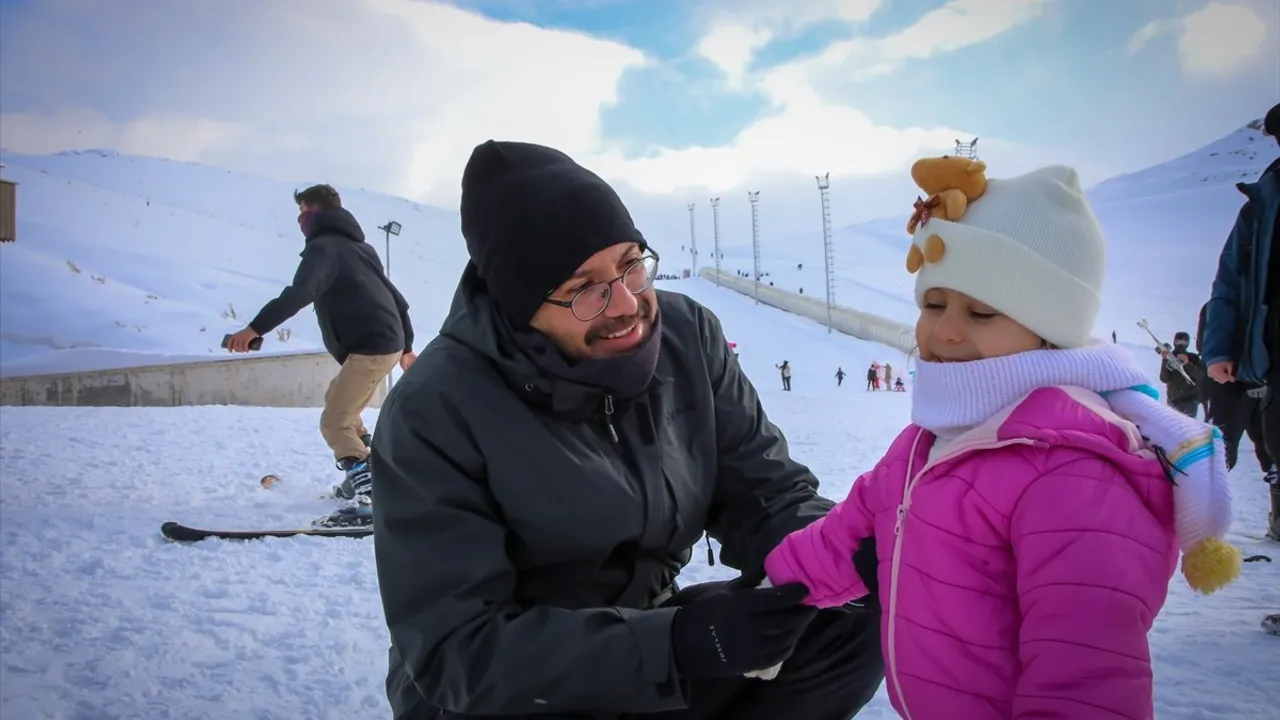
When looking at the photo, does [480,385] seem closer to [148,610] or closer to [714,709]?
[714,709]

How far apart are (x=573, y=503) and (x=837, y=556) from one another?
47 centimetres

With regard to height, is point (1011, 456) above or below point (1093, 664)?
above

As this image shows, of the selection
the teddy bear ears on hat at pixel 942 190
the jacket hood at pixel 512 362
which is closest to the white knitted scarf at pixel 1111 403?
the teddy bear ears on hat at pixel 942 190

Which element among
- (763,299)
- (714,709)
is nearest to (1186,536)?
(714,709)

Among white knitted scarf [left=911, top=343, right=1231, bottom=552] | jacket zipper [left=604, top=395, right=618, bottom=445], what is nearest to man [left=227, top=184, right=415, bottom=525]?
jacket zipper [left=604, top=395, right=618, bottom=445]

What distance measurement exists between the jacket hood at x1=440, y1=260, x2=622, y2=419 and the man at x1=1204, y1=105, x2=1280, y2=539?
6.62 feet

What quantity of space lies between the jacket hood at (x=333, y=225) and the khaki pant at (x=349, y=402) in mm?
662

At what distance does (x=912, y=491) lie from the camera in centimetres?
122

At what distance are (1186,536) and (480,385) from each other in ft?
3.51

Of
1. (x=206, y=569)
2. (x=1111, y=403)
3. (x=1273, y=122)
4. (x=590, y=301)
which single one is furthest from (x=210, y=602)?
(x=1273, y=122)

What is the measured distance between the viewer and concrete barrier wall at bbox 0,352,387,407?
8461 mm

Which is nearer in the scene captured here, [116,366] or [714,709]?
[714,709]

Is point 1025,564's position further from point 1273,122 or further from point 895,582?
point 1273,122

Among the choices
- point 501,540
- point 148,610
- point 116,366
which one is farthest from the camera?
point 116,366
